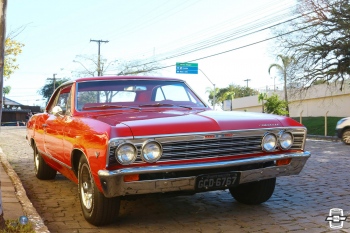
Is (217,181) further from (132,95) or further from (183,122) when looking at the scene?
(132,95)

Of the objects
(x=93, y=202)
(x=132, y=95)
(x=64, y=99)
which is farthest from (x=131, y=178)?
(x=64, y=99)

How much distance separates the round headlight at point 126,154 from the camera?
3707 millimetres

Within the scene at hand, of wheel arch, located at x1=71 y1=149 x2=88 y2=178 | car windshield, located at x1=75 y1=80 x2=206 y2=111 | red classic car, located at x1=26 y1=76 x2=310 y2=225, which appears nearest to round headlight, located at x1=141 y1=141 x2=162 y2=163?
red classic car, located at x1=26 y1=76 x2=310 y2=225

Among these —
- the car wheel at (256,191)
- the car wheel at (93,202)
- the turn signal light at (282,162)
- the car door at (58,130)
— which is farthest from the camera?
the car door at (58,130)

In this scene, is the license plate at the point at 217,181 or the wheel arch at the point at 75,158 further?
the wheel arch at the point at 75,158

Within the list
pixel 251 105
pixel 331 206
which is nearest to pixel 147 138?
pixel 331 206

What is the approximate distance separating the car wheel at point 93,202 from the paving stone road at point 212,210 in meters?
0.11

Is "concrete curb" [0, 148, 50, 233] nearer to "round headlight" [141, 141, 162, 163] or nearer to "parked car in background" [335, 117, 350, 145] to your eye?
"round headlight" [141, 141, 162, 163]

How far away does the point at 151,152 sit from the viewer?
379cm

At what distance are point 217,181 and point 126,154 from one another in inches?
35.9

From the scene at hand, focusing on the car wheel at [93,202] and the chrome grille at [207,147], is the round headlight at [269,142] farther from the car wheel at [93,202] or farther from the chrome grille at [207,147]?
the car wheel at [93,202]

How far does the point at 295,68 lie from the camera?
2905 cm

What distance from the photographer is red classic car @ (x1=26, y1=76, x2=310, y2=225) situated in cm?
373

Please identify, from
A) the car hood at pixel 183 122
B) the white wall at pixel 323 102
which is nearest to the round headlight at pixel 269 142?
the car hood at pixel 183 122
